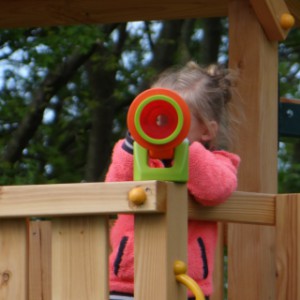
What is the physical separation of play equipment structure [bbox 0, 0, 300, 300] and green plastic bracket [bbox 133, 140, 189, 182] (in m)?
0.03

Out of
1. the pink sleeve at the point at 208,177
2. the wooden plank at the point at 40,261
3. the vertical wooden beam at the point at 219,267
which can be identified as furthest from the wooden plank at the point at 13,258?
the wooden plank at the point at 40,261

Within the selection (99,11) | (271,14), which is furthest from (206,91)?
(99,11)

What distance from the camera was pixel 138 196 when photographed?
9.73ft

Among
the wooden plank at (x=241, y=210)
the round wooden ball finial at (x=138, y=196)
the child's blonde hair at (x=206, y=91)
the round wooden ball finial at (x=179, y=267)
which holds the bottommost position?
the round wooden ball finial at (x=179, y=267)

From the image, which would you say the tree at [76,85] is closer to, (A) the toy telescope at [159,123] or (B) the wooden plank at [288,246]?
(B) the wooden plank at [288,246]

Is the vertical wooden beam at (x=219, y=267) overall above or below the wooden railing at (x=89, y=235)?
below

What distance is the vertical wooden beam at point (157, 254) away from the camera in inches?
118

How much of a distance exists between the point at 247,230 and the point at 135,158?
4.88 feet

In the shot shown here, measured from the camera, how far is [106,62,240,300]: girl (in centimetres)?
343

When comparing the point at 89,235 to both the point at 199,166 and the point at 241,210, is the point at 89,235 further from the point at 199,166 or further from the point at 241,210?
the point at 241,210

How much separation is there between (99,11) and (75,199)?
2.21 meters

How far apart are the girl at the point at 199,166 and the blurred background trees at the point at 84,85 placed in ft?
24.3

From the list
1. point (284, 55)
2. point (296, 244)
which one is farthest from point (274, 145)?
point (284, 55)

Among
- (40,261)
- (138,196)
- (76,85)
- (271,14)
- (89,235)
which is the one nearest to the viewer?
(138,196)
